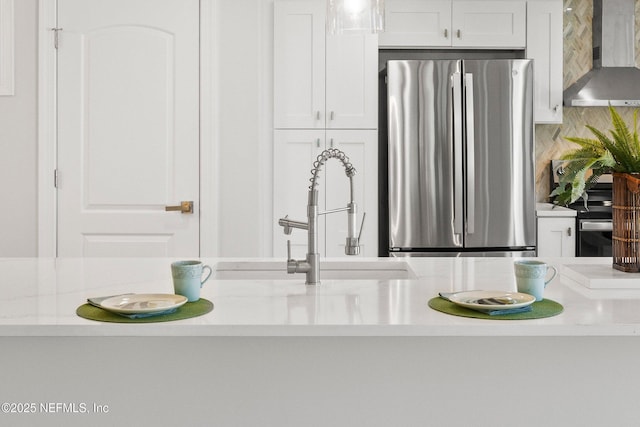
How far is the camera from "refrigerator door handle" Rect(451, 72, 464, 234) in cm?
369

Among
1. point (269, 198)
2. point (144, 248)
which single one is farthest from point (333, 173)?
point (144, 248)

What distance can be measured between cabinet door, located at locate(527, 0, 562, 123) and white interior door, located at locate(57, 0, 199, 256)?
2114 millimetres

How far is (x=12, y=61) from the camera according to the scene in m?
3.46

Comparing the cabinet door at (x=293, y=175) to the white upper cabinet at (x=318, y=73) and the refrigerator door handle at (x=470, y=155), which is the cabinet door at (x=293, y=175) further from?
the refrigerator door handle at (x=470, y=155)

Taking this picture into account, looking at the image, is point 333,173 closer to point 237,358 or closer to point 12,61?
point 12,61

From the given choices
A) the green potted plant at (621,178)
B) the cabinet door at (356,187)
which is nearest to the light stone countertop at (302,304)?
the green potted plant at (621,178)

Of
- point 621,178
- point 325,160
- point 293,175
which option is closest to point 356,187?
point 293,175

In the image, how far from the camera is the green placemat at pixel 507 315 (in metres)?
1.43

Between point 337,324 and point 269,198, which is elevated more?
point 269,198

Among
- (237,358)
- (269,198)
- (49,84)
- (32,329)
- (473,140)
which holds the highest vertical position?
(49,84)

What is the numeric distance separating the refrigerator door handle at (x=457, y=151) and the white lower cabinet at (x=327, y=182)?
0.47 m

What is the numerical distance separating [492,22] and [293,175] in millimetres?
1611

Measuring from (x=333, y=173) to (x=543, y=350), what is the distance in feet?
7.85

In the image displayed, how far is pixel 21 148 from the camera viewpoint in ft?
11.4
